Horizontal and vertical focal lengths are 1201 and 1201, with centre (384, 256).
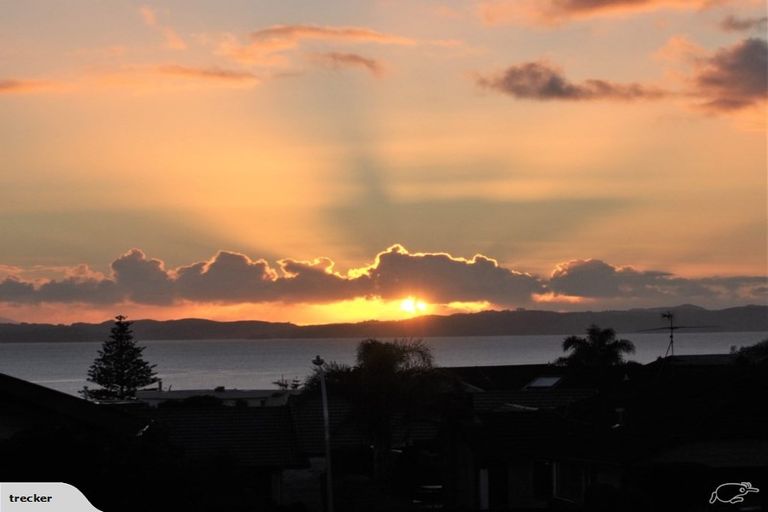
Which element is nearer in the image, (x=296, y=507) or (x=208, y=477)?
(x=208, y=477)

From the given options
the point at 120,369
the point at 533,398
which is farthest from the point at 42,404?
the point at 120,369

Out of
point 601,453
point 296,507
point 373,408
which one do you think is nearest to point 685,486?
point 601,453

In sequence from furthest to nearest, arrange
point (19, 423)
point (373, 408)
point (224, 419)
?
point (373, 408)
point (224, 419)
point (19, 423)

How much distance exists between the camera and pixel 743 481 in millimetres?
40750

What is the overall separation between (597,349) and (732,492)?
85.2 meters

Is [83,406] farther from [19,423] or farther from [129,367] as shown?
[129,367]

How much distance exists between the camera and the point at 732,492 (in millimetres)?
39875

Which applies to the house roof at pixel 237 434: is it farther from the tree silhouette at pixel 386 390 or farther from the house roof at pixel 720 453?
the house roof at pixel 720 453

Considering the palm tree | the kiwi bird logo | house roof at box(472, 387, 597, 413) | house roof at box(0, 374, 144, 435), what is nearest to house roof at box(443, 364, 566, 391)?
the palm tree

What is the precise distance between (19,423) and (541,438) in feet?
74.5

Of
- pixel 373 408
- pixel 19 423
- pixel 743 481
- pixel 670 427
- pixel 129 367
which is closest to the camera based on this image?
pixel 19 423

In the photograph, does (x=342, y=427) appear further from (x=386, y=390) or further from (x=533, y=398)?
(x=533, y=398)

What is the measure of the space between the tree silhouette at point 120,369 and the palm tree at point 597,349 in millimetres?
51259

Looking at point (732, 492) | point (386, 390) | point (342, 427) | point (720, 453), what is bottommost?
point (732, 492)
